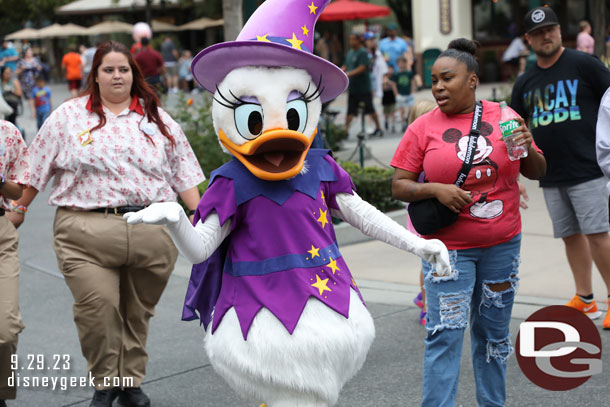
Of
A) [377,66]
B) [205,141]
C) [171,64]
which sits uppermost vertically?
[205,141]

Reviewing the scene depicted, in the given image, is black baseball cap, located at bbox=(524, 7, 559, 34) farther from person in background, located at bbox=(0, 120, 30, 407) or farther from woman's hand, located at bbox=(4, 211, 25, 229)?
woman's hand, located at bbox=(4, 211, 25, 229)

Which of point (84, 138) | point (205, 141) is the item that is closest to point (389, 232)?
point (84, 138)

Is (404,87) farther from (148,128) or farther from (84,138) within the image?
(84,138)

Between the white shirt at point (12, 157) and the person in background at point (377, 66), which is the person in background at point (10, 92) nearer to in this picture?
the person in background at point (377, 66)

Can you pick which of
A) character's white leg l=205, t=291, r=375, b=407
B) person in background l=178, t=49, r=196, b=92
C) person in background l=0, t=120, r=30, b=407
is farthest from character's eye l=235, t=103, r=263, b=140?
person in background l=178, t=49, r=196, b=92

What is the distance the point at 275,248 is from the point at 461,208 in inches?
39.1

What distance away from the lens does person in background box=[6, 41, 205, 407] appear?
16.0 feet

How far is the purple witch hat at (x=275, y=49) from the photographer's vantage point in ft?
12.2

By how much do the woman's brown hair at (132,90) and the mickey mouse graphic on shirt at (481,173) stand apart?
67.7 inches

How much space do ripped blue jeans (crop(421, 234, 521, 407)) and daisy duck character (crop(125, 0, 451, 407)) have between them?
1.69 feet

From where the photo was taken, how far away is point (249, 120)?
3.76 meters

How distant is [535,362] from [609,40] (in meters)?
20.8

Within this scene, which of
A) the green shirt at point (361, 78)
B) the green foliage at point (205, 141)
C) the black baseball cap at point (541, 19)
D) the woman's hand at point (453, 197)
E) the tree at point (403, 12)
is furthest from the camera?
the tree at point (403, 12)

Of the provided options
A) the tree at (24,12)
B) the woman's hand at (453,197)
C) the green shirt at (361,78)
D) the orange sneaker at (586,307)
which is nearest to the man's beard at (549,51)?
the orange sneaker at (586,307)
